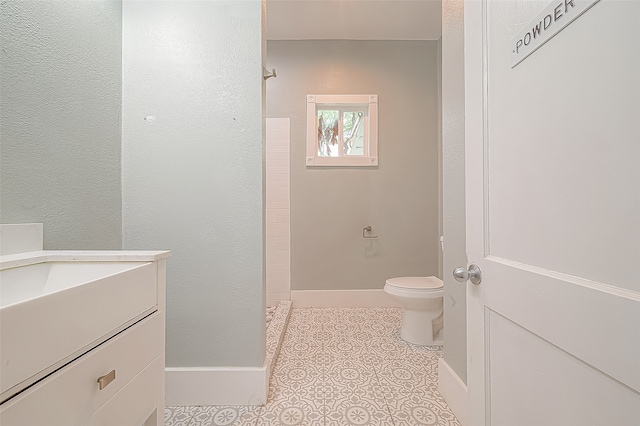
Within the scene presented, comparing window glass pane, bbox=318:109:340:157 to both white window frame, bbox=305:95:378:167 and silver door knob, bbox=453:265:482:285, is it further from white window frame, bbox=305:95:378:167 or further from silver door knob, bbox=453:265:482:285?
silver door knob, bbox=453:265:482:285

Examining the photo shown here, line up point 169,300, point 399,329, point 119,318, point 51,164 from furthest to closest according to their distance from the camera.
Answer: point 399,329, point 169,300, point 51,164, point 119,318

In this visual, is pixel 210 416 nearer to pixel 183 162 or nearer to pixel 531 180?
pixel 183 162

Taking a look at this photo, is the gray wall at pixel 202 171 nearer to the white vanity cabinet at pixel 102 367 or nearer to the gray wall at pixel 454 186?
the white vanity cabinet at pixel 102 367

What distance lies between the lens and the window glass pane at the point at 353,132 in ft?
10.1

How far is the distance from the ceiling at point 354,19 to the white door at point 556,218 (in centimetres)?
202

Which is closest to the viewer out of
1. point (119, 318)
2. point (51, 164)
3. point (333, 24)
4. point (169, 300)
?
point (119, 318)

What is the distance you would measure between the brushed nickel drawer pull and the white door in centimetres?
98

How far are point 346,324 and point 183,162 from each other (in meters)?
1.86

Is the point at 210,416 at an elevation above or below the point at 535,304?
below

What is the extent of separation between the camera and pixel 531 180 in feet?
2.06

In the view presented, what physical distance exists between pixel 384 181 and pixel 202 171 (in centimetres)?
198

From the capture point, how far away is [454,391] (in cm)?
133

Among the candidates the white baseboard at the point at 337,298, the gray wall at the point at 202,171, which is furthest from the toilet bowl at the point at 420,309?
the gray wall at the point at 202,171

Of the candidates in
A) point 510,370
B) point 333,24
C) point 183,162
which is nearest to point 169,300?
point 183,162
